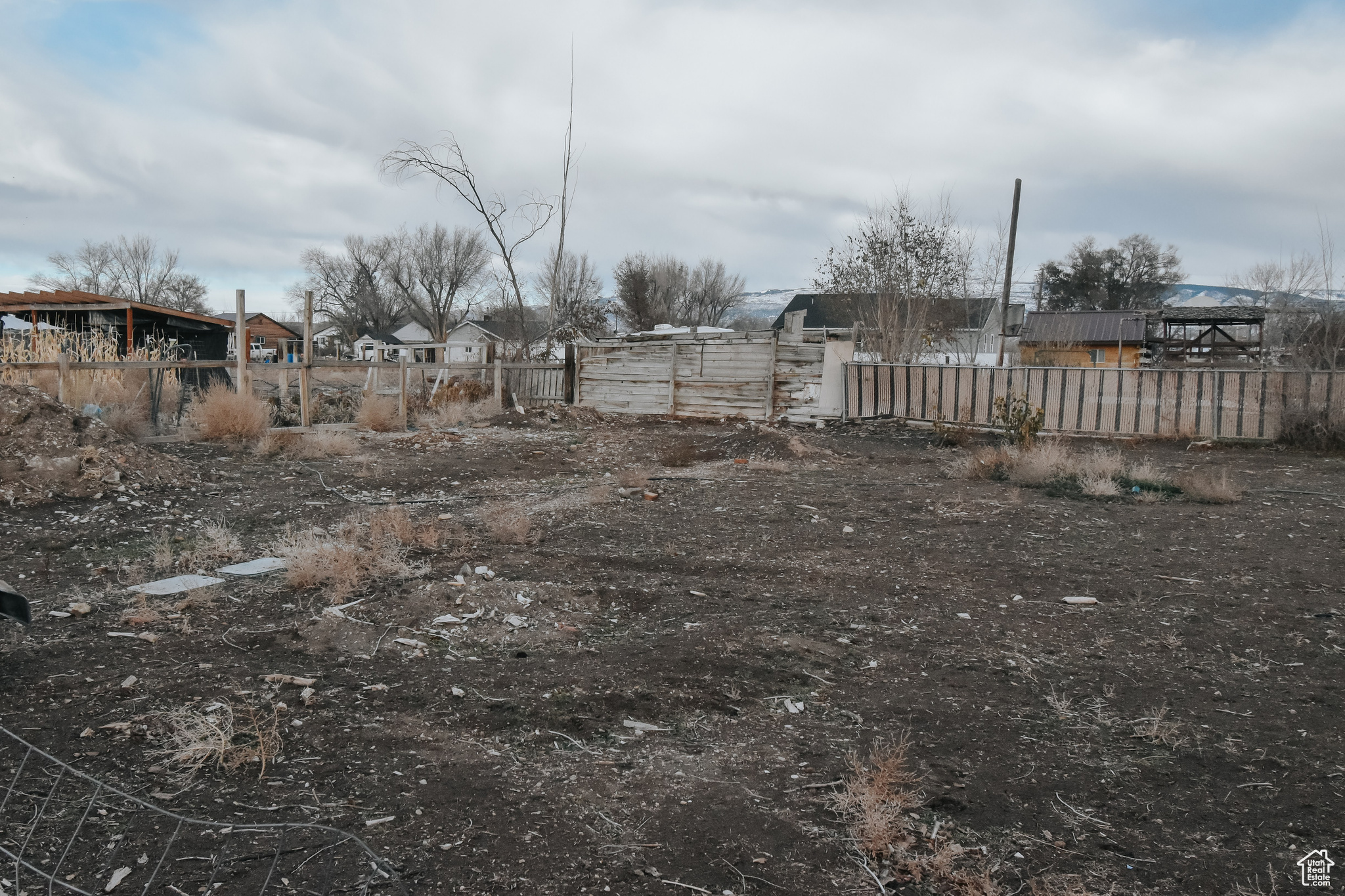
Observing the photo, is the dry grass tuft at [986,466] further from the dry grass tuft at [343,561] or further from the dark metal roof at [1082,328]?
the dark metal roof at [1082,328]

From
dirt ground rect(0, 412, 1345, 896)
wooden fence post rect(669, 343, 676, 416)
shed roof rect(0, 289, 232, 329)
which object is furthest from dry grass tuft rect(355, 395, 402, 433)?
wooden fence post rect(669, 343, 676, 416)

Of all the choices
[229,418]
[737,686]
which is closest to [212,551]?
[737,686]

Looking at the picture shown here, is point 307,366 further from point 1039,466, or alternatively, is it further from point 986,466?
point 1039,466

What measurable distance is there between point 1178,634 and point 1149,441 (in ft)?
40.0

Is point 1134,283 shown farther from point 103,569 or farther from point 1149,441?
point 103,569

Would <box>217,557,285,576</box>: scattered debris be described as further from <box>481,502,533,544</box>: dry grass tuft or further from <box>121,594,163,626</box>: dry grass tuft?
<box>481,502,533,544</box>: dry grass tuft

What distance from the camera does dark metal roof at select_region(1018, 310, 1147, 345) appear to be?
107 ft

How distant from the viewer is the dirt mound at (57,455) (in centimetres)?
793

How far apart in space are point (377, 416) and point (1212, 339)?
84.9 feet

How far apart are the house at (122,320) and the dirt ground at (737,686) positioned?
11621mm

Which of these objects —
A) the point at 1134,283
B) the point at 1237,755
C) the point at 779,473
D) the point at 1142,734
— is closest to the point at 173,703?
the point at 1142,734

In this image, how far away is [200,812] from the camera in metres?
2.97

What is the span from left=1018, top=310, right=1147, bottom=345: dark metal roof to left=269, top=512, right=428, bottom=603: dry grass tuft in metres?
29.7

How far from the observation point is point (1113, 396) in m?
16.3
